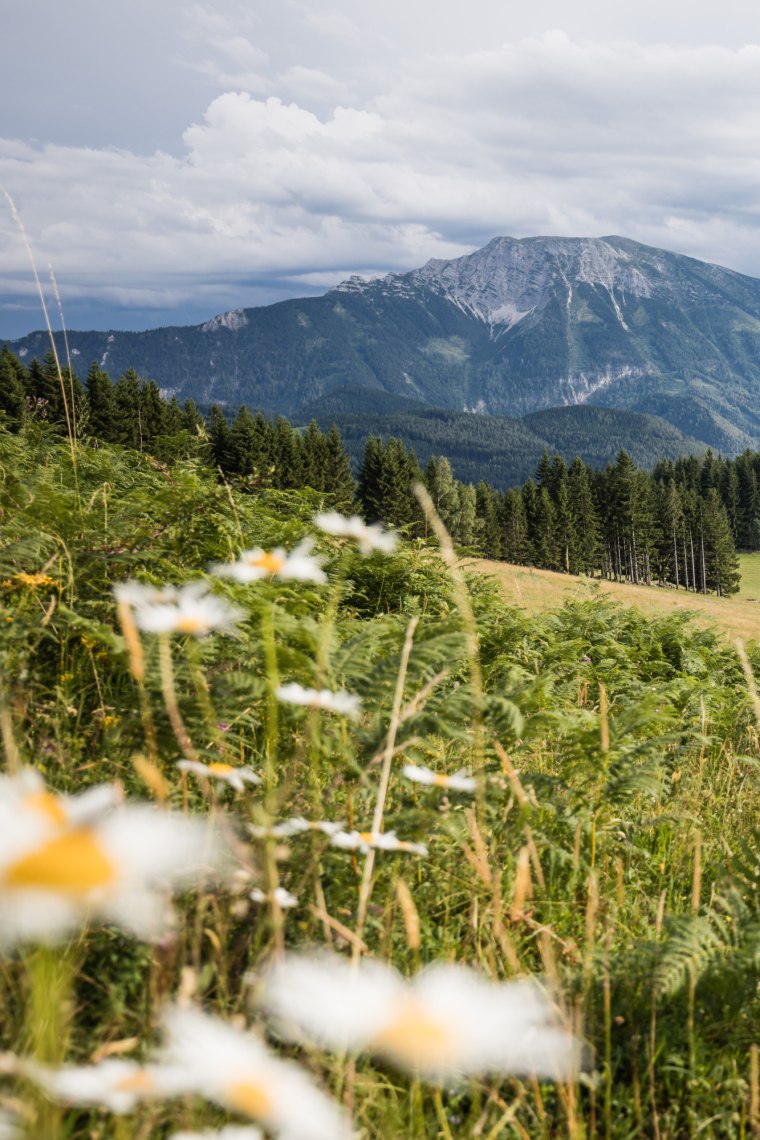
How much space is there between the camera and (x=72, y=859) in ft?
1.90

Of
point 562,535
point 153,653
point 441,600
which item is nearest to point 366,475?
point 562,535

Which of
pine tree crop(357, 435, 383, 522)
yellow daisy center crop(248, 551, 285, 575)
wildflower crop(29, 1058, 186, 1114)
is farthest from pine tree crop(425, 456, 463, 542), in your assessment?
wildflower crop(29, 1058, 186, 1114)

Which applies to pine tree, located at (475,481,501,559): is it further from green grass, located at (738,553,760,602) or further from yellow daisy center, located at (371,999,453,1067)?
yellow daisy center, located at (371,999,453,1067)

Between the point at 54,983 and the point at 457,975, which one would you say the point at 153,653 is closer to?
the point at 54,983

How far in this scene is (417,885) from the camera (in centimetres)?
245

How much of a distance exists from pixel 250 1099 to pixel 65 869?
9.4 inches

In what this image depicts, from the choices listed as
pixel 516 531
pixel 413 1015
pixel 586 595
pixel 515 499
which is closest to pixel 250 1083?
pixel 413 1015

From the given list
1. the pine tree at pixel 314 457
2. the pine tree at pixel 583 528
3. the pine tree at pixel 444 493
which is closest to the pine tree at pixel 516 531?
the pine tree at pixel 583 528

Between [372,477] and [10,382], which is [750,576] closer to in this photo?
[372,477]

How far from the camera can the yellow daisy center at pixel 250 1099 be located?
591mm

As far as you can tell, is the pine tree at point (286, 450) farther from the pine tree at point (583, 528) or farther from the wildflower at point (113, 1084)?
the wildflower at point (113, 1084)

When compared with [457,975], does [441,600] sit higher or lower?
lower

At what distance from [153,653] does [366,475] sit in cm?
6735

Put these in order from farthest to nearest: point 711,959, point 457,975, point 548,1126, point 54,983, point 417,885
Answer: point 417,885 → point 711,959 → point 548,1126 → point 54,983 → point 457,975
